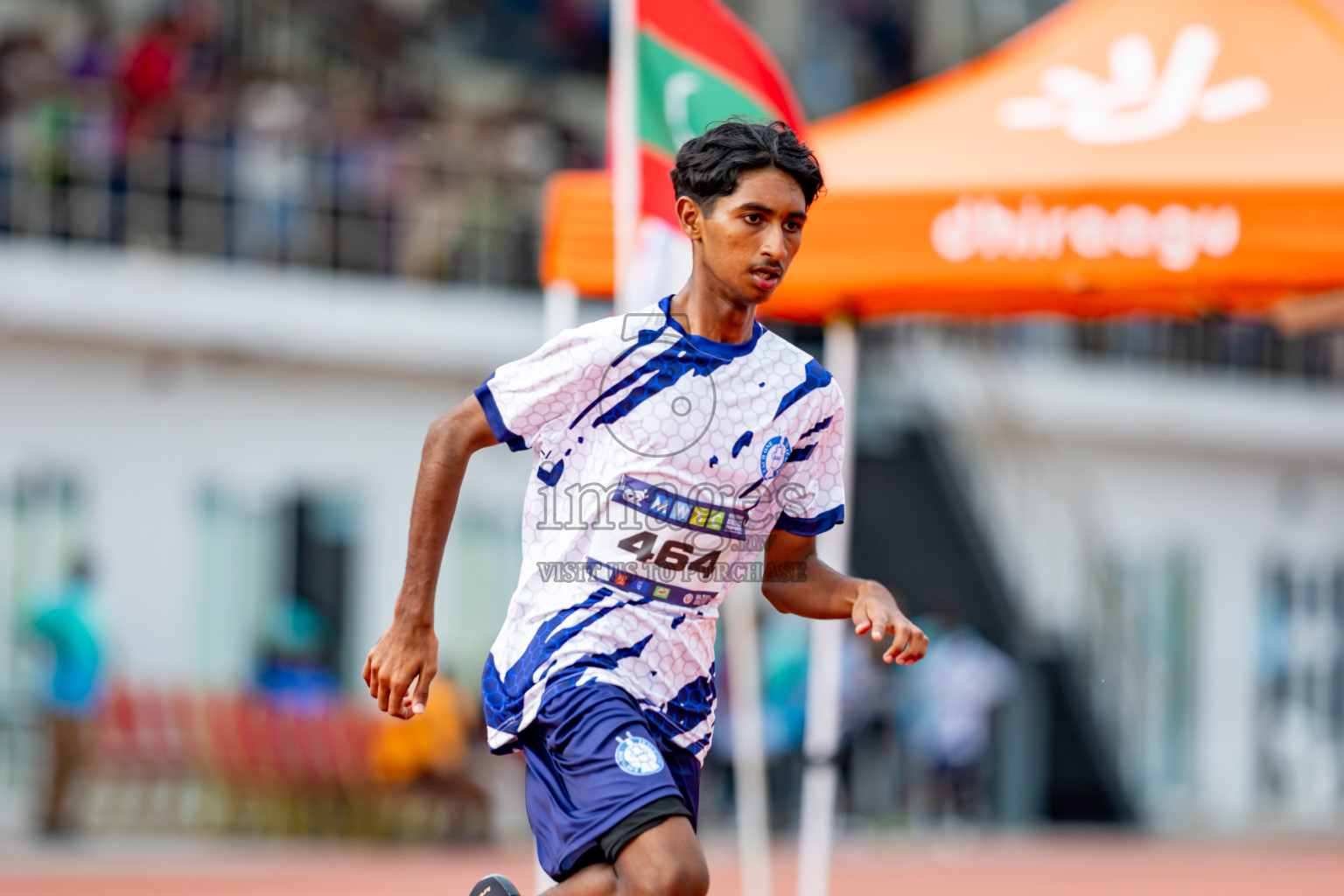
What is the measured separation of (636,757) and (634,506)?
1.72 feet

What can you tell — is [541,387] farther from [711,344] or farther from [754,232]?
[754,232]

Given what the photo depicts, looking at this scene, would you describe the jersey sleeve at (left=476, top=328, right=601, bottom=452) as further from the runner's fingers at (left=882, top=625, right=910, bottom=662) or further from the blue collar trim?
the runner's fingers at (left=882, top=625, right=910, bottom=662)

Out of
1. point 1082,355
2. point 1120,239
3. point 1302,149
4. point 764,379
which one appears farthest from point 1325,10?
point 1082,355

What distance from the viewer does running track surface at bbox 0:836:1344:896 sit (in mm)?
11203

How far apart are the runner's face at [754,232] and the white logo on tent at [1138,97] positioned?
2.71 meters

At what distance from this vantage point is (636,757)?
3.95m

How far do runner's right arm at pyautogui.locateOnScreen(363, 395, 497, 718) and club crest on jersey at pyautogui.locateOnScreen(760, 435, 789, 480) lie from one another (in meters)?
0.58

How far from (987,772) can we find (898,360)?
3964mm

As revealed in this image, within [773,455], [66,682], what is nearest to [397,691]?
[773,455]

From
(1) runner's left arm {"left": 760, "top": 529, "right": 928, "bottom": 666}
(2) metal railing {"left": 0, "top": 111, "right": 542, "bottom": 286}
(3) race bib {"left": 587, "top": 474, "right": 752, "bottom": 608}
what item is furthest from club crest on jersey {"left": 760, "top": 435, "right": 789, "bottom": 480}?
(2) metal railing {"left": 0, "top": 111, "right": 542, "bottom": 286}

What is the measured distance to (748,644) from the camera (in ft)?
23.8

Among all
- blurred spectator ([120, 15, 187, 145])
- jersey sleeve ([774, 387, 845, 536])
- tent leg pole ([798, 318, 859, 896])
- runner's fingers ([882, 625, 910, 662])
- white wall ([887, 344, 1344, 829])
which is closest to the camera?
runner's fingers ([882, 625, 910, 662])

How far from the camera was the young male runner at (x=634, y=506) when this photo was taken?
4023 millimetres

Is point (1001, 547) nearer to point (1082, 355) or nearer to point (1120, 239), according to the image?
point (1082, 355)
